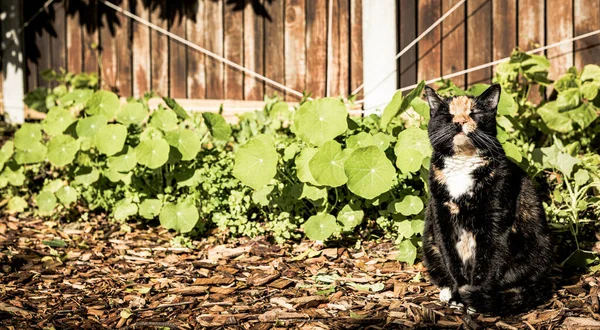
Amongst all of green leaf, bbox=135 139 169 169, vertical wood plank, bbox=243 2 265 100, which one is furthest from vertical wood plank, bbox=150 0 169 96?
green leaf, bbox=135 139 169 169

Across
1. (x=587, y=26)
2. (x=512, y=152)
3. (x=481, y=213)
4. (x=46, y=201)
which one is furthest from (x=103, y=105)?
(x=587, y=26)

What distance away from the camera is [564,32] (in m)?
4.72

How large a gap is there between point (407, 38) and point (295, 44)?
94cm

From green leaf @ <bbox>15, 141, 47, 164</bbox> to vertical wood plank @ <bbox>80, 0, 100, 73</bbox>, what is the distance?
1.56 m

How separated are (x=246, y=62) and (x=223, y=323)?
312 cm

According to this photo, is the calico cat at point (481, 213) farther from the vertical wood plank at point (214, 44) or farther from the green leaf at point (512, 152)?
the vertical wood plank at point (214, 44)

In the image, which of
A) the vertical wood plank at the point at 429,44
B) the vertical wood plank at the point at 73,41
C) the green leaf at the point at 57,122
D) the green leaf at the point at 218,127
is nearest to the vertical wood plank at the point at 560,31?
the vertical wood plank at the point at 429,44

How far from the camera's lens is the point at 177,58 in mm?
5832

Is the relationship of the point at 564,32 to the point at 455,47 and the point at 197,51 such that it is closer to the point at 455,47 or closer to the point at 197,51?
the point at 455,47

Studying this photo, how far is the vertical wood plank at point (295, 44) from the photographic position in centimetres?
541

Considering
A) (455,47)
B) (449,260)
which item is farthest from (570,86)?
(449,260)

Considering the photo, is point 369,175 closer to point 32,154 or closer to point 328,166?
point 328,166

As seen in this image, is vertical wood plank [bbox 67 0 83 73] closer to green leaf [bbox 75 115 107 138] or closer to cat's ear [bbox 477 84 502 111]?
green leaf [bbox 75 115 107 138]

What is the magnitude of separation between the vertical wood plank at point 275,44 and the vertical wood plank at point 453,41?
4.37 ft
